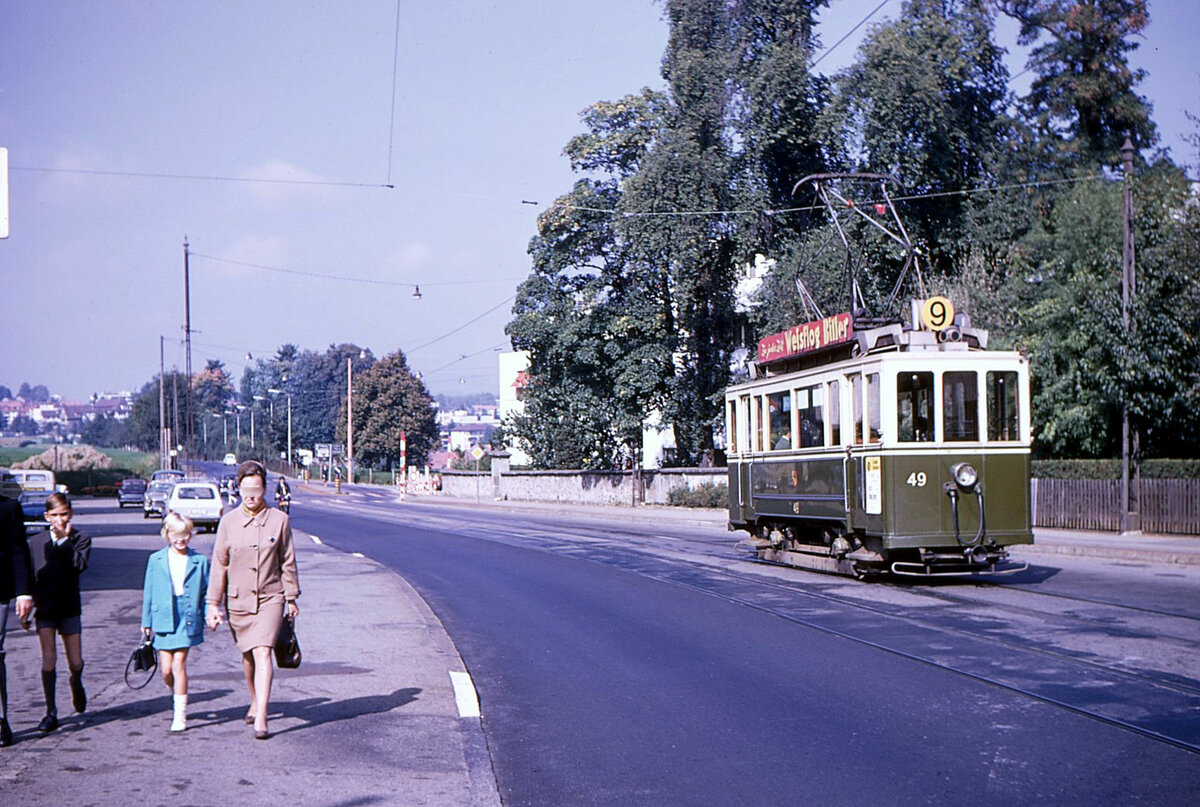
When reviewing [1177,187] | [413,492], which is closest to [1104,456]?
[1177,187]

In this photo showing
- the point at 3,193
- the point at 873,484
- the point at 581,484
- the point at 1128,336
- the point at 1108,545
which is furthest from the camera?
the point at 581,484

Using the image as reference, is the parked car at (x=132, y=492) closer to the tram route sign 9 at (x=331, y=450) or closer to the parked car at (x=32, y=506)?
the parked car at (x=32, y=506)

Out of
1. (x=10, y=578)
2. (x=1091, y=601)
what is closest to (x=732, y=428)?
(x=1091, y=601)

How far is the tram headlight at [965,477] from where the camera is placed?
16.3m

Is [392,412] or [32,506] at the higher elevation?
[392,412]

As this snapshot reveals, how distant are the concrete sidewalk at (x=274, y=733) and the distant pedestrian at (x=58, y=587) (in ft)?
1.37

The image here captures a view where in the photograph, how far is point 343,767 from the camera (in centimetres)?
715

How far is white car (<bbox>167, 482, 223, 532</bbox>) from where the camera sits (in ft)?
116

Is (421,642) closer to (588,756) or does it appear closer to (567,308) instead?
(588,756)

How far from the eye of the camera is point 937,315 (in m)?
16.9

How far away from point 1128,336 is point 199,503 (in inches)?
1010

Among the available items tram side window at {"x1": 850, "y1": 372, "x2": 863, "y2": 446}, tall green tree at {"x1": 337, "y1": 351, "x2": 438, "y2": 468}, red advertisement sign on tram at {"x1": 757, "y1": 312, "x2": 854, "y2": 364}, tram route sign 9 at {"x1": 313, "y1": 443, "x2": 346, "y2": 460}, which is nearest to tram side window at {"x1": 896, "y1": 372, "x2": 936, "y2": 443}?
tram side window at {"x1": 850, "y1": 372, "x2": 863, "y2": 446}

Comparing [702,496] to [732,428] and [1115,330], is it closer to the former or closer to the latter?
[1115,330]

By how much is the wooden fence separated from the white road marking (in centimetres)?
2117
